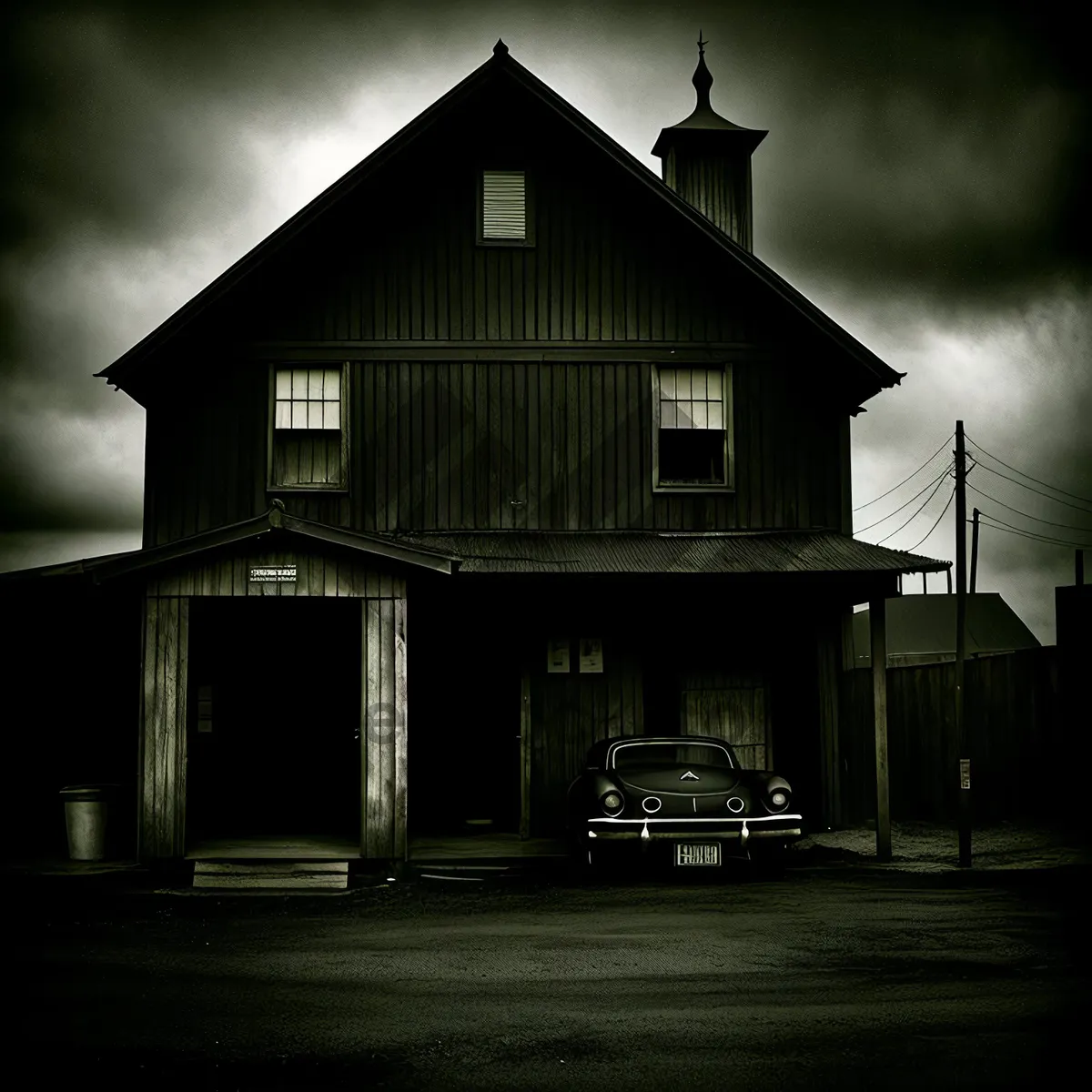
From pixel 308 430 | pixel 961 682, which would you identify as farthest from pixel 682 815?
pixel 308 430

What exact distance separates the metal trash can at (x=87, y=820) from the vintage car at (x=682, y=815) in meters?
5.30

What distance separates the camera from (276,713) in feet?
60.2

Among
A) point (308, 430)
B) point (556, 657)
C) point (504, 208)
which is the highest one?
point (504, 208)

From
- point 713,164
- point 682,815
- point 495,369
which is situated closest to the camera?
point 682,815

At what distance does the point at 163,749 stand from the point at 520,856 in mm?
4001

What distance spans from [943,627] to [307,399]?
1796 inches

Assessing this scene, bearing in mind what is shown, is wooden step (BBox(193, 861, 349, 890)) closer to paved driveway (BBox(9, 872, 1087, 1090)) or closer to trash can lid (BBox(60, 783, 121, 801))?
paved driveway (BBox(9, 872, 1087, 1090))

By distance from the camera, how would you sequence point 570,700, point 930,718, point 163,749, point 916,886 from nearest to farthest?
point 916,886
point 163,749
point 570,700
point 930,718

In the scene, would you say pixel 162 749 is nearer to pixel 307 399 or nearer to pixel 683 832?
pixel 307 399

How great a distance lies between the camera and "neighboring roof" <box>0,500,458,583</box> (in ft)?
44.1

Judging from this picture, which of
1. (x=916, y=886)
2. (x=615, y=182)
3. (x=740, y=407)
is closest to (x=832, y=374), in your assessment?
(x=740, y=407)

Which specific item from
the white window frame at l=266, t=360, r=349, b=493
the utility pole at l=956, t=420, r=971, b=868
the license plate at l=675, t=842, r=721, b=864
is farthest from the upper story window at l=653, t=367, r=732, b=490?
the license plate at l=675, t=842, r=721, b=864

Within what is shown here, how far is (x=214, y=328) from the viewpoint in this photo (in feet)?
55.7

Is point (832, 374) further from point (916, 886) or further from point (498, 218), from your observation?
point (916, 886)
